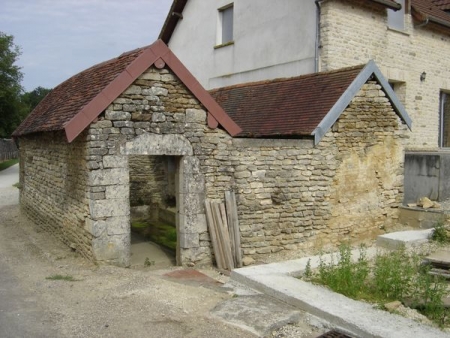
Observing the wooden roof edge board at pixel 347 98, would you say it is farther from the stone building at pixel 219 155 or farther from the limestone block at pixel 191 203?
the limestone block at pixel 191 203

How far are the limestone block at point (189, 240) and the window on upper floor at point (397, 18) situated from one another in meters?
9.46

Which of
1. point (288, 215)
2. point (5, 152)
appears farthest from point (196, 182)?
point (5, 152)

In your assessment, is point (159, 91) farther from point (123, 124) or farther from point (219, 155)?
point (219, 155)

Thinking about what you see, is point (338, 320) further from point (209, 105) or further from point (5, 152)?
point (5, 152)

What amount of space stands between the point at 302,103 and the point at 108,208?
15.2 ft

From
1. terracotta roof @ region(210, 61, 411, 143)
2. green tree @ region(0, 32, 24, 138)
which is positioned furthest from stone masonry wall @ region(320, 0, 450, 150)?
green tree @ region(0, 32, 24, 138)

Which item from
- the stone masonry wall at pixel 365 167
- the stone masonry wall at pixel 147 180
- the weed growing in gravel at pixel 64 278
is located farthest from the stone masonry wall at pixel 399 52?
the weed growing in gravel at pixel 64 278

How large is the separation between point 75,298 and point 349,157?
5.91 meters

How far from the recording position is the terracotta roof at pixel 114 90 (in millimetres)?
6914

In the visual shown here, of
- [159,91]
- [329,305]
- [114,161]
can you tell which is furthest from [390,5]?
[329,305]

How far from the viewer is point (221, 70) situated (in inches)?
618

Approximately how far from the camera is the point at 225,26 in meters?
15.7

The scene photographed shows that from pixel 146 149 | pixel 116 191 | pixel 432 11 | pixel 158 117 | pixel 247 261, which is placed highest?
pixel 432 11

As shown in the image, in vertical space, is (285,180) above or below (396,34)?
below
